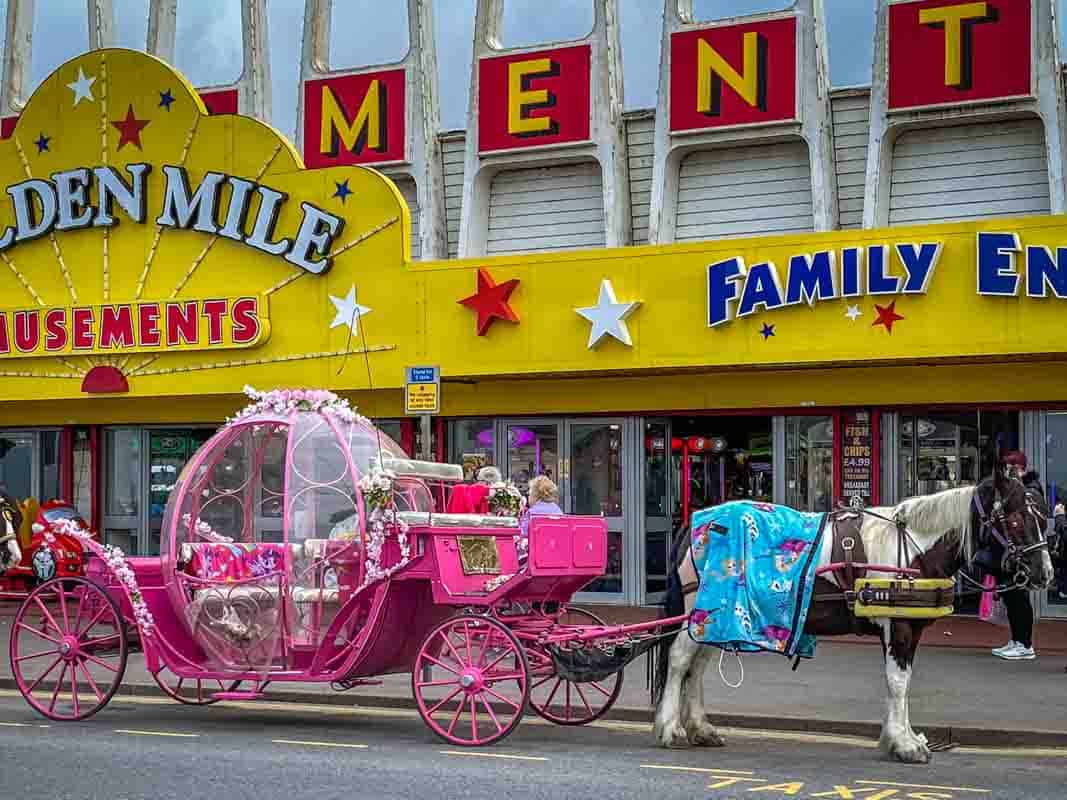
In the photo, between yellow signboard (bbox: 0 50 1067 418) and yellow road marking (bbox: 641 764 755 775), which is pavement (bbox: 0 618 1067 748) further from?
yellow signboard (bbox: 0 50 1067 418)

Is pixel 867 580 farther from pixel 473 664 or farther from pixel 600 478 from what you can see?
pixel 600 478

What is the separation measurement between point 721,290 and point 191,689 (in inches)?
316

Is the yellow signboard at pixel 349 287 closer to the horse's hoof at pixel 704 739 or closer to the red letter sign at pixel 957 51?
the red letter sign at pixel 957 51

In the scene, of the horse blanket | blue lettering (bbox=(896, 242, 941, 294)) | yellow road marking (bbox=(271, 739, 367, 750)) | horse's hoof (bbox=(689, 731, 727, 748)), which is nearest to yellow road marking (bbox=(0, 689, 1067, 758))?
horse's hoof (bbox=(689, 731, 727, 748))

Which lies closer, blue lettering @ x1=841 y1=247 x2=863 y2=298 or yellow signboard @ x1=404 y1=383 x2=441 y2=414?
yellow signboard @ x1=404 y1=383 x2=441 y2=414

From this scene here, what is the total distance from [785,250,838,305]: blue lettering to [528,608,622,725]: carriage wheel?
5783 millimetres

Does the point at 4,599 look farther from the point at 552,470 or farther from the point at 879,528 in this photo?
the point at 879,528

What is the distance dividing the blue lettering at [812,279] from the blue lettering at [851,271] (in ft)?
0.34

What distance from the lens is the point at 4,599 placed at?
909 inches

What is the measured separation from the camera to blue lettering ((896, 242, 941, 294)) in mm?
16875

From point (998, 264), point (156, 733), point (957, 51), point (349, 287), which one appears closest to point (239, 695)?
point (156, 733)

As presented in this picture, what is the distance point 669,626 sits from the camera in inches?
419

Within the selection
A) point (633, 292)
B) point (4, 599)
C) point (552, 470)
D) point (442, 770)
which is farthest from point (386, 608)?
point (4, 599)

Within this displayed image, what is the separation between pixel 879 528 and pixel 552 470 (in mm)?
10924
